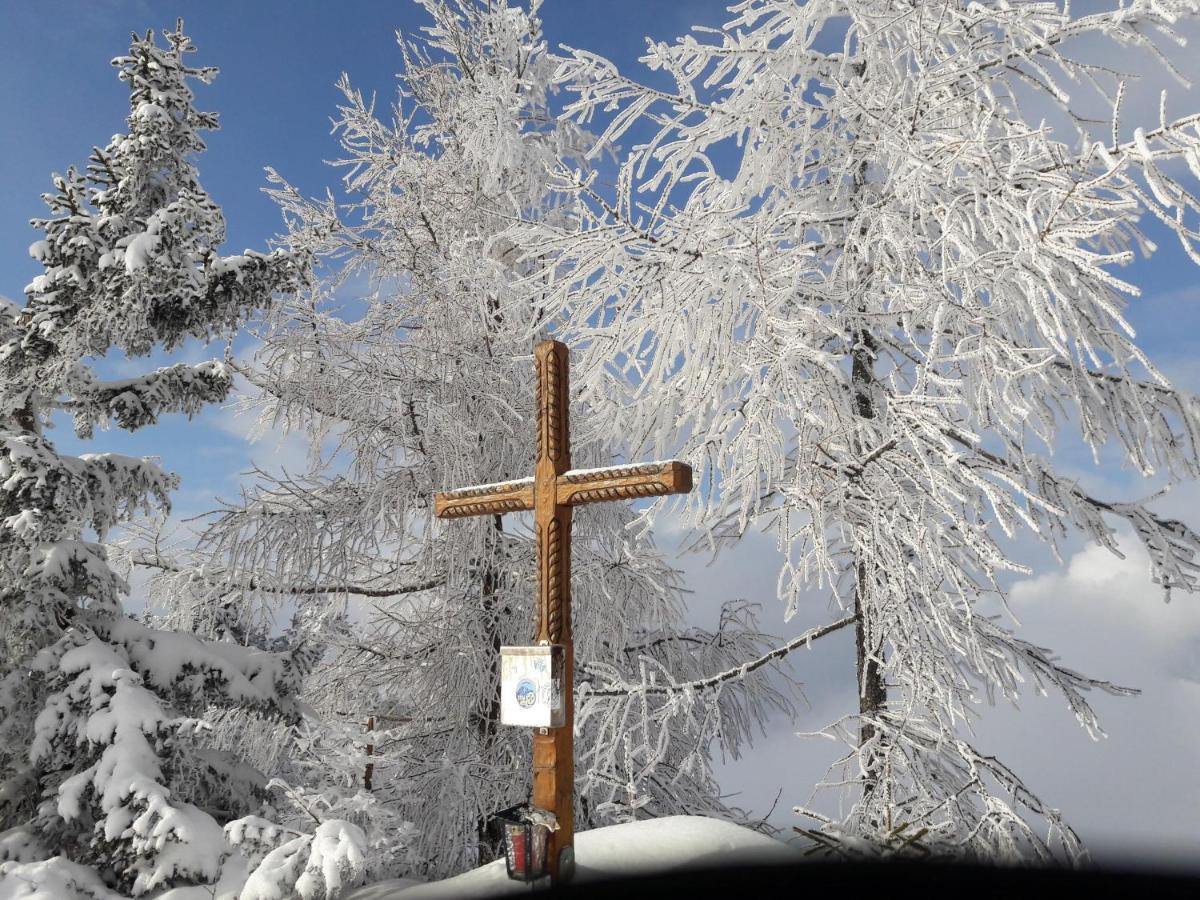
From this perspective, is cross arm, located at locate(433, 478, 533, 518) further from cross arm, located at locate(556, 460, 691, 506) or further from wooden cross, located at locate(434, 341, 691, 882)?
cross arm, located at locate(556, 460, 691, 506)

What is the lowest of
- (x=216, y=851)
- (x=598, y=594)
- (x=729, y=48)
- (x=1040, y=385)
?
(x=216, y=851)

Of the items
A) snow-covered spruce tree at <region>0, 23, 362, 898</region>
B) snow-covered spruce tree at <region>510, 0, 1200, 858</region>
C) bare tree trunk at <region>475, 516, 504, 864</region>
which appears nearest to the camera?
snow-covered spruce tree at <region>510, 0, 1200, 858</region>

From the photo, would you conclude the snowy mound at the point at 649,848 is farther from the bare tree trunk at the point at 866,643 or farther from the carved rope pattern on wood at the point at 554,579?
the carved rope pattern on wood at the point at 554,579

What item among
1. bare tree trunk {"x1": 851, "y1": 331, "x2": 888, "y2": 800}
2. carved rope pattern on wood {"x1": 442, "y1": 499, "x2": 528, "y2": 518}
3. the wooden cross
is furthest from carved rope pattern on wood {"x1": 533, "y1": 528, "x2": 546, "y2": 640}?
bare tree trunk {"x1": 851, "y1": 331, "x2": 888, "y2": 800}

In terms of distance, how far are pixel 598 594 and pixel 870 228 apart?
14.5 ft

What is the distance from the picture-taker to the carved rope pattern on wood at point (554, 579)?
5.20 meters

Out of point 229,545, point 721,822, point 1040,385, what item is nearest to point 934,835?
point 721,822

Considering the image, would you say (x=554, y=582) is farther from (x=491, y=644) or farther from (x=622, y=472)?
(x=491, y=644)

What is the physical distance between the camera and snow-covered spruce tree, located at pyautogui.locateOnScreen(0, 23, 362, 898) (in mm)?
6832

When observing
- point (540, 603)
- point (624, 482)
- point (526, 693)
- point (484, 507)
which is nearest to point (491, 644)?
point (484, 507)

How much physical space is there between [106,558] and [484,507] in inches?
185

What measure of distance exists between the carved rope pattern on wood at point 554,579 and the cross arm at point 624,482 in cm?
20

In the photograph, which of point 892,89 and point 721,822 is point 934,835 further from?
point 892,89

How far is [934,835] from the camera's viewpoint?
4.78m
